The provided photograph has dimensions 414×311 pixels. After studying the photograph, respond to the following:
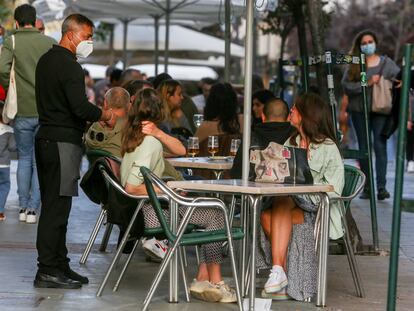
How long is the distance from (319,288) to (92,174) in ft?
5.61

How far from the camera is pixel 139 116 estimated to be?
26.6 feet

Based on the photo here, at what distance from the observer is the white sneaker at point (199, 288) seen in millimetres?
7898

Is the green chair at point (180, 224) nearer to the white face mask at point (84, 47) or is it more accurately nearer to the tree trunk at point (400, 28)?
the white face mask at point (84, 47)

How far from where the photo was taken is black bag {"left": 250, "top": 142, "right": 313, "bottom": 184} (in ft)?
25.8

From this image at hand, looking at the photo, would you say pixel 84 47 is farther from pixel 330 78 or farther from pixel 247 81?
pixel 330 78

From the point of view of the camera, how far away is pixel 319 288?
794cm

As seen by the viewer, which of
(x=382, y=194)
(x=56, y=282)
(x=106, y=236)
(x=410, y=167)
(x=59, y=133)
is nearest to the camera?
(x=59, y=133)

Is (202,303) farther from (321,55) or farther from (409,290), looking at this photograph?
(321,55)

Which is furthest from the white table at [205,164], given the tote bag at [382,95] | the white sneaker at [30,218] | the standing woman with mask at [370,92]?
the tote bag at [382,95]

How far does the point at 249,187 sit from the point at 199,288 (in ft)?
3.08

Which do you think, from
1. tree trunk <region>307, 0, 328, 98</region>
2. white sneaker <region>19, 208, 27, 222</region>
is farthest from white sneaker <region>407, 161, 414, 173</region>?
white sneaker <region>19, 208, 27, 222</region>

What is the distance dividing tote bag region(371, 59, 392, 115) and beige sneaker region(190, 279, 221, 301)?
6.98 m

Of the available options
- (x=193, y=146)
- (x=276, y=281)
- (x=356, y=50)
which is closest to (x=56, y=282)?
(x=276, y=281)

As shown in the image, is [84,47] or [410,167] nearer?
[84,47]
